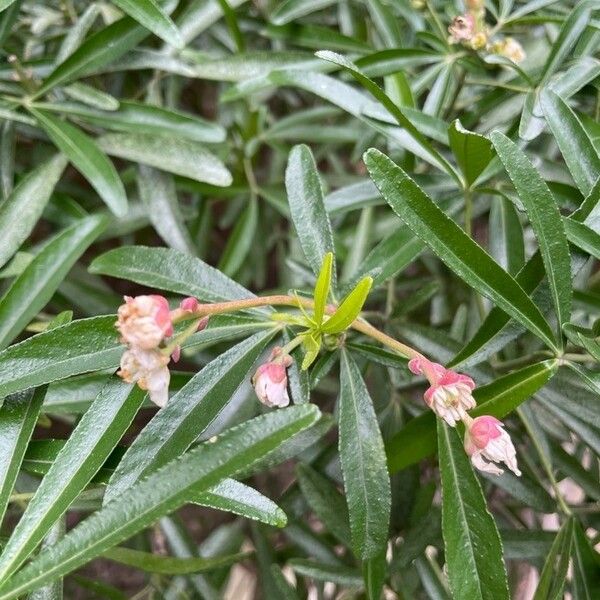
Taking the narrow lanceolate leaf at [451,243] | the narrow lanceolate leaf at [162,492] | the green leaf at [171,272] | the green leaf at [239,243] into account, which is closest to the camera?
the narrow lanceolate leaf at [162,492]

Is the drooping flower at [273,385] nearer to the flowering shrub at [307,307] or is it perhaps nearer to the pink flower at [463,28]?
the flowering shrub at [307,307]

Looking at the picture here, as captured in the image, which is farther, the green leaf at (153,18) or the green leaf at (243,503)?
the green leaf at (153,18)

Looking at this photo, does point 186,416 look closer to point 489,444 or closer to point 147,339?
point 147,339

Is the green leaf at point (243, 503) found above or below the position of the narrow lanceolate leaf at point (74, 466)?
below

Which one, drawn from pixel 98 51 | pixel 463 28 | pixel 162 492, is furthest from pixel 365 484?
pixel 98 51

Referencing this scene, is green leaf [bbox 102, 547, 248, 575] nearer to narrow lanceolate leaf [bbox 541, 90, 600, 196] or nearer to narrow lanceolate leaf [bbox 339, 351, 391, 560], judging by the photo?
narrow lanceolate leaf [bbox 339, 351, 391, 560]

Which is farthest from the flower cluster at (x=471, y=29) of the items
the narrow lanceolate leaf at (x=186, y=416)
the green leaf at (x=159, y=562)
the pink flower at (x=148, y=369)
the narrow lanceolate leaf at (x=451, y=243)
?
the green leaf at (x=159, y=562)

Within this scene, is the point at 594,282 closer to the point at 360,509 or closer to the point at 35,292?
the point at 360,509
